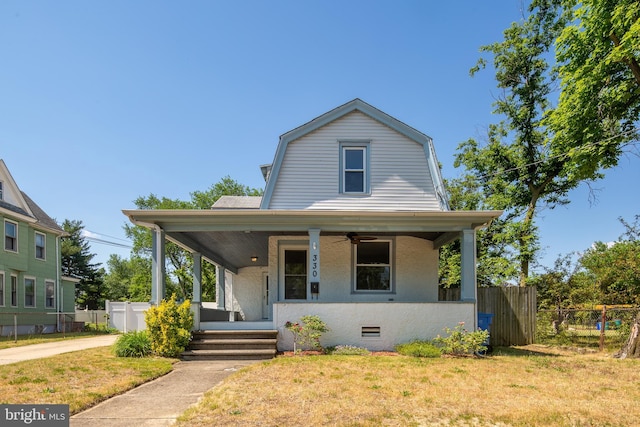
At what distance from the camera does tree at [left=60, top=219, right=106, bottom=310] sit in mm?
46281

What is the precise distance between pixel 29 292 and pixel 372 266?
707 inches

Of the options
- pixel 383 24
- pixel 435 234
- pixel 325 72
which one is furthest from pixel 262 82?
pixel 435 234

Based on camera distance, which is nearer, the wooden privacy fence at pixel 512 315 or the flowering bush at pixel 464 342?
the flowering bush at pixel 464 342

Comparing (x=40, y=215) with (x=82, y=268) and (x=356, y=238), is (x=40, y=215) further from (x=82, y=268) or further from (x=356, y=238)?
(x=82, y=268)

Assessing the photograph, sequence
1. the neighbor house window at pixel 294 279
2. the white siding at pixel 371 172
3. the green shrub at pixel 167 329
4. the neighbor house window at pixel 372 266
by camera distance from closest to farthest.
Result: 1. the green shrub at pixel 167 329
2. the neighbor house window at pixel 372 266
3. the neighbor house window at pixel 294 279
4. the white siding at pixel 371 172

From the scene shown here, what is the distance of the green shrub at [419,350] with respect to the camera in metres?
9.24

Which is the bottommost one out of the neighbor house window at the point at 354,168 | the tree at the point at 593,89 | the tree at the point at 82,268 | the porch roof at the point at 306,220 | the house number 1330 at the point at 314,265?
the tree at the point at 82,268

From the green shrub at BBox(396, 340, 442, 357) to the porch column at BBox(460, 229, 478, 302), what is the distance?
160 cm

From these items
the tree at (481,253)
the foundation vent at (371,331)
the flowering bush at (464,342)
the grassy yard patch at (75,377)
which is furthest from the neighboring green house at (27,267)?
the tree at (481,253)

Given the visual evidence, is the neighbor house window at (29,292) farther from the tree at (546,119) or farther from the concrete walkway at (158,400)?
the tree at (546,119)

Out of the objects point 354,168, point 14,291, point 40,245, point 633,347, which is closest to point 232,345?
point 354,168

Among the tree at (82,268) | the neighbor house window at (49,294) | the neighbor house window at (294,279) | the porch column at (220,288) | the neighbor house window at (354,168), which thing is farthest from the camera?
the tree at (82,268)

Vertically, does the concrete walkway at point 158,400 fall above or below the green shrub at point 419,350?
above

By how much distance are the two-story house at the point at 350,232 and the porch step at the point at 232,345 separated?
0.39 meters
